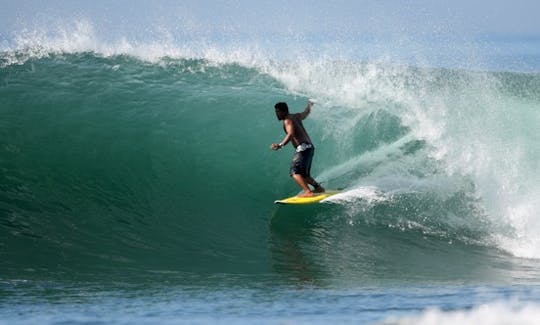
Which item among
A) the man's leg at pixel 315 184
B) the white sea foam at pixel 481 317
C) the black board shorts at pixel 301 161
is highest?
the black board shorts at pixel 301 161

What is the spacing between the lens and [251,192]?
1198 centimetres

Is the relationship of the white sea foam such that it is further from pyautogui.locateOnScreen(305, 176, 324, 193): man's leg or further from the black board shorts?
pyautogui.locateOnScreen(305, 176, 324, 193): man's leg

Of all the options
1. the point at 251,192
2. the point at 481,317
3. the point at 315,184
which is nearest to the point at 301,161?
the point at 315,184

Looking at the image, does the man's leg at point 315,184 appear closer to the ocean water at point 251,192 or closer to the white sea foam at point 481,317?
the ocean water at point 251,192

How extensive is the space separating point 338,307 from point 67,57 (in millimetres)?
10535

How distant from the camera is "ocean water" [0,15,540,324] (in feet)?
22.3

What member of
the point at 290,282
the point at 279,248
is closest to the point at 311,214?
the point at 279,248

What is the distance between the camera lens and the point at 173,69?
Answer: 1533 cm

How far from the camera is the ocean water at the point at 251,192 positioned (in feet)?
22.3

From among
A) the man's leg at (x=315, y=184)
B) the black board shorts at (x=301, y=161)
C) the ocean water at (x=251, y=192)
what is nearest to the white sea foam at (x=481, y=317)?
the ocean water at (x=251, y=192)

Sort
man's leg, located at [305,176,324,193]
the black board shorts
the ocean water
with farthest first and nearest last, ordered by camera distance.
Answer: man's leg, located at [305,176,324,193] < the black board shorts < the ocean water

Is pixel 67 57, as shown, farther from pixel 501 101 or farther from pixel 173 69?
pixel 501 101

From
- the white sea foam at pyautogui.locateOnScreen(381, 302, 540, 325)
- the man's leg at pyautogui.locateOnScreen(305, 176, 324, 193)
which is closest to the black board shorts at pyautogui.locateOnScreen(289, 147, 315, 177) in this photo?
the man's leg at pyautogui.locateOnScreen(305, 176, 324, 193)

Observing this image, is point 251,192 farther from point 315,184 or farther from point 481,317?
point 481,317
